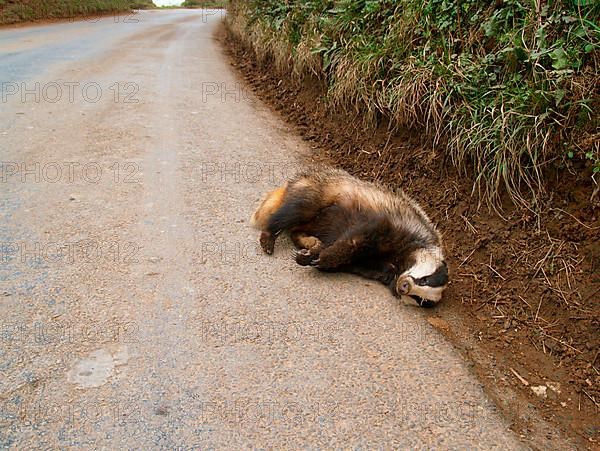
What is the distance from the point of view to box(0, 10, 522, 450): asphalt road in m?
2.59

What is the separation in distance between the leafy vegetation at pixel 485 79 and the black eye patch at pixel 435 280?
82 centimetres

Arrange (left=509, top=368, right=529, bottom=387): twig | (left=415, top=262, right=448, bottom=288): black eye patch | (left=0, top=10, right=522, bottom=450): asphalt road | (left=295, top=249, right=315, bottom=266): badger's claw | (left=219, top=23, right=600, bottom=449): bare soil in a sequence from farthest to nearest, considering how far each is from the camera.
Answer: (left=295, top=249, right=315, bottom=266): badger's claw → (left=415, top=262, right=448, bottom=288): black eye patch → (left=509, top=368, right=529, bottom=387): twig → (left=219, top=23, right=600, bottom=449): bare soil → (left=0, top=10, right=522, bottom=450): asphalt road

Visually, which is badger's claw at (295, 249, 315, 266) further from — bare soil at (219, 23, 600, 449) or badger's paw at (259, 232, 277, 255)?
bare soil at (219, 23, 600, 449)

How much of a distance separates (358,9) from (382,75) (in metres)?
1.32

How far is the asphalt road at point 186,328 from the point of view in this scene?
Result: 8.48ft

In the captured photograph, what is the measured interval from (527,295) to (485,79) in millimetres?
1793

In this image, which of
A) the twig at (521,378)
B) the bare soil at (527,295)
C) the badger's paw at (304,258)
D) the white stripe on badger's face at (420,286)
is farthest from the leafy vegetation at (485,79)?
the badger's paw at (304,258)

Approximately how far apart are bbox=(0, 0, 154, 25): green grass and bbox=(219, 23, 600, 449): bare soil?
697 inches

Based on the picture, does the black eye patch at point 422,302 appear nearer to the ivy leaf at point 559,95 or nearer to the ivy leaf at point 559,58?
the ivy leaf at point 559,95

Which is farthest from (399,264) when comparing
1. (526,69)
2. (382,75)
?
(382,75)

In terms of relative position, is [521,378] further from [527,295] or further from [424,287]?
[424,287]

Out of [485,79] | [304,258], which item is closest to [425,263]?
[304,258]

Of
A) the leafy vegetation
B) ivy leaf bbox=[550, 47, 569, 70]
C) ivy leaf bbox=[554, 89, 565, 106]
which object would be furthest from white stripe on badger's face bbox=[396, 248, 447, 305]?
ivy leaf bbox=[550, 47, 569, 70]

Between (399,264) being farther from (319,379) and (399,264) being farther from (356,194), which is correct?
(319,379)
